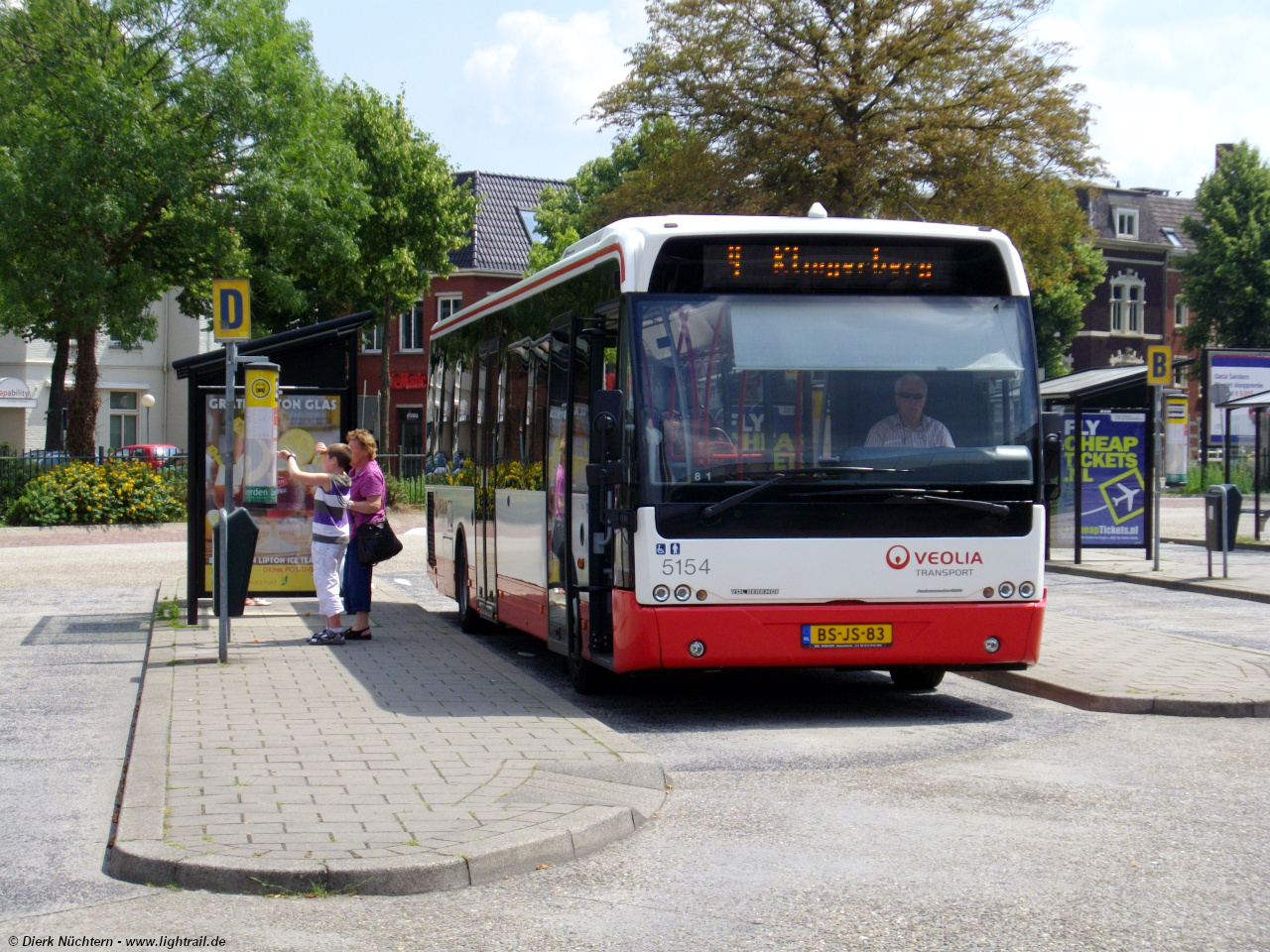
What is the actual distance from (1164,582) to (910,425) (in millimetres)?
10895

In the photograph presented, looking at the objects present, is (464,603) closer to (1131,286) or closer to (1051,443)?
(1051,443)

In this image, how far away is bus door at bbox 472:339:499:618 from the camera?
11867 millimetres

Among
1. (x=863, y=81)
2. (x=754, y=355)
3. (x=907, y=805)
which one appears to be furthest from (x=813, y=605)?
(x=863, y=81)

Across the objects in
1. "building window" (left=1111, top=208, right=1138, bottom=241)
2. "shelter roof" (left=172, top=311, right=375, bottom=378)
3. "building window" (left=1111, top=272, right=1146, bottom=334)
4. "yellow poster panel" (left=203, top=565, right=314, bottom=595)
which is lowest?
"yellow poster panel" (left=203, top=565, right=314, bottom=595)

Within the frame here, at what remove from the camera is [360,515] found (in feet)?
38.9

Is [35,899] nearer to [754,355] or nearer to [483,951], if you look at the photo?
[483,951]

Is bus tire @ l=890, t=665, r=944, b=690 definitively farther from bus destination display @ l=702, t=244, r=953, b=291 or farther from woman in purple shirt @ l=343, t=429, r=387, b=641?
woman in purple shirt @ l=343, t=429, r=387, b=641

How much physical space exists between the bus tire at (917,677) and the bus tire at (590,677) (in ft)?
6.41

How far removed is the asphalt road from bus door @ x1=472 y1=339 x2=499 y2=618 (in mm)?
3864

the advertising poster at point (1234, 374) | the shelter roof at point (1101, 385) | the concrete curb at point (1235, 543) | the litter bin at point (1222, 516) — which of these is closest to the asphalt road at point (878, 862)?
the litter bin at point (1222, 516)

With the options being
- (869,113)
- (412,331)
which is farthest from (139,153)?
(412,331)

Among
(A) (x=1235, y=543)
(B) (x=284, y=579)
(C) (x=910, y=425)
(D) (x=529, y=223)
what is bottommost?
(A) (x=1235, y=543)

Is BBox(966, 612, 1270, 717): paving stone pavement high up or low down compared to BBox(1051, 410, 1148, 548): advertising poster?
down

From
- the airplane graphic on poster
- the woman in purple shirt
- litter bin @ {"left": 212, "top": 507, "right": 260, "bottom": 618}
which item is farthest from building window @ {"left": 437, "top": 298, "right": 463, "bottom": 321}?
litter bin @ {"left": 212, "top": 507, "right": 260, "bottom": 618}
